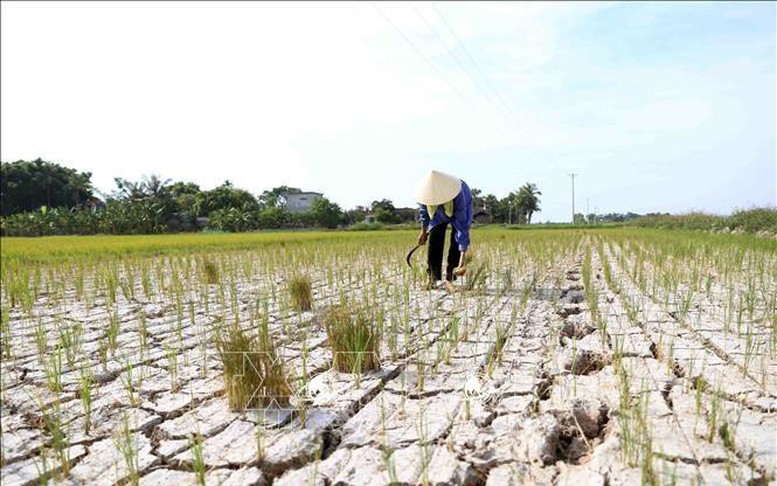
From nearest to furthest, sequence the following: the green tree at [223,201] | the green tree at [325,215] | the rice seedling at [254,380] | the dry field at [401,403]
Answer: the dry field at [401,403] → the rice seedling at [254,380] → the green tree at [325,215] → the green tree at [223,201]

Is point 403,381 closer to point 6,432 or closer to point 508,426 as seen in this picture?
point 508,426

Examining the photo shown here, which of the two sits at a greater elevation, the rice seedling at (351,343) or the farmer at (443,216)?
the farmer at (443,216)

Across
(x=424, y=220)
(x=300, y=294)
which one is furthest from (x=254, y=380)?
(x=424, y=220)

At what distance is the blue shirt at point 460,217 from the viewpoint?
4.77 meters

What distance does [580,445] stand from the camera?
1742 mm

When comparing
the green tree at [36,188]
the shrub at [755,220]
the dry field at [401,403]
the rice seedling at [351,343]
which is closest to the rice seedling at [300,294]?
the dry field at [401,403]

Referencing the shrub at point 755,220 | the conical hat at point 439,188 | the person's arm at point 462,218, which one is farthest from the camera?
the shrub at point 755,220

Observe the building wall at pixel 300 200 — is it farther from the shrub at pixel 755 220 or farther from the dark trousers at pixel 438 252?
the dark trousers at pixel 438 252

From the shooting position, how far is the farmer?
4.62 m

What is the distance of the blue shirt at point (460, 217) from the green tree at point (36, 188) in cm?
358

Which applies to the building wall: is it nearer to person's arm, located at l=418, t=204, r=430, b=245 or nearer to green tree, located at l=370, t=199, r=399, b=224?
green tree, located at l=370, t=199, r=399, b=224

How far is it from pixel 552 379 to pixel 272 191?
220 feet

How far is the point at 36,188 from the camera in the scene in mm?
5605

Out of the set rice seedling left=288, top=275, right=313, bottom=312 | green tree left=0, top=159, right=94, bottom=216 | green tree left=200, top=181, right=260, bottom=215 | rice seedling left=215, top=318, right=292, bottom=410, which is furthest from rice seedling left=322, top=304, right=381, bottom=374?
green tree left=200, top=181, right=260, bottom=215
